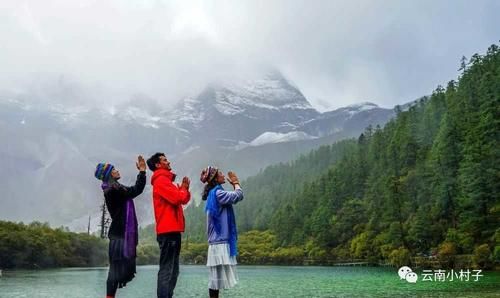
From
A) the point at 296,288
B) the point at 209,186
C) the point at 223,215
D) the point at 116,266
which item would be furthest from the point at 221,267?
the point at 296,288

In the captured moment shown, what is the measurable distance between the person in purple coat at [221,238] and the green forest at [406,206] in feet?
161

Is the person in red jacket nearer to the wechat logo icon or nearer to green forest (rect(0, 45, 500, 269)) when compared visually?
the wechat logo icon

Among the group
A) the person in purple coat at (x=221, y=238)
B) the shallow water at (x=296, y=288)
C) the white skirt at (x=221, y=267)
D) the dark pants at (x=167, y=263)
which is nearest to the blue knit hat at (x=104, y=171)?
the dark pants at (x=167, y=263)

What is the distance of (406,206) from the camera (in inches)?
3327

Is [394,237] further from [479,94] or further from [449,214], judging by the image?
[479,94]

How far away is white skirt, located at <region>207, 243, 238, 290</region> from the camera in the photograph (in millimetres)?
10164

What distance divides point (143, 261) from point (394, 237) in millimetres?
63165

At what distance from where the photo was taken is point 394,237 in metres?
81.4

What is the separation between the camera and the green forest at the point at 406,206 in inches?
2569

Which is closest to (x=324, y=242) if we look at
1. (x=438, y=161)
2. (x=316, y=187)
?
(x=316, y=187)

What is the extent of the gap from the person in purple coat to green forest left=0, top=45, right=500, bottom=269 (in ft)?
161

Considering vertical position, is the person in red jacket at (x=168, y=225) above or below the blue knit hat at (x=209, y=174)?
below

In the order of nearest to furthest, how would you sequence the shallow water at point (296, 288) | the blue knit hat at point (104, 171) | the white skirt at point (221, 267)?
the blue knit hat at point (104, 171) → the white skirt at point (221, 267) → the shallow water at point (296, 288)

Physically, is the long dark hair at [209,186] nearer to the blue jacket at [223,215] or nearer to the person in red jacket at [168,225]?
the blue jacket at [223,215]
